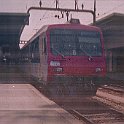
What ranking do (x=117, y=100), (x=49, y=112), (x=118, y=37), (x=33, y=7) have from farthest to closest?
(x=118, y=37)
(x=33, y=7)
(x=117, y=100)
(x=49, y=112)

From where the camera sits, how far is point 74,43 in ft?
42.3

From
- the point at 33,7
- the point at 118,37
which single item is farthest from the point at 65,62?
the point at 118,37

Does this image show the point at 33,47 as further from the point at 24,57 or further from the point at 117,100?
the point at 117,100

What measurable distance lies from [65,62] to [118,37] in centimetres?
1265

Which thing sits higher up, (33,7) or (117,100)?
(33,7)

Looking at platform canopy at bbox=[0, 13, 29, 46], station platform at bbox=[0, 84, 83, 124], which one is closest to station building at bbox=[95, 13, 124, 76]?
platform canopy at bbox=[0, 13, 29, 46]

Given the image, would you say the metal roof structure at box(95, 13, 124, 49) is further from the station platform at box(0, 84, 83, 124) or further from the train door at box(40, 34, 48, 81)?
the station platform at box(0, 84, 83, 124)

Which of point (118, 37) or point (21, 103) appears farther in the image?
point (118, 37)

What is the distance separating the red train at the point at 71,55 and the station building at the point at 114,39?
3.92m

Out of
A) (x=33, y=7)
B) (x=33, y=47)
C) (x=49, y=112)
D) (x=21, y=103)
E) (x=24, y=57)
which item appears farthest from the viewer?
(x=33, y=7)

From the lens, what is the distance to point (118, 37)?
24734 mm

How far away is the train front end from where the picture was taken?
12.4 m

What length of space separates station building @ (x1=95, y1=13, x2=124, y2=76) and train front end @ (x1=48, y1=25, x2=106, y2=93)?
3.87 m

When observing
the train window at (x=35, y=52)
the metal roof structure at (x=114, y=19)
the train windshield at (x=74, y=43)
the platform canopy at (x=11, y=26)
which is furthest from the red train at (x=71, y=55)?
the metal roof structure at (x=114, y=19)
